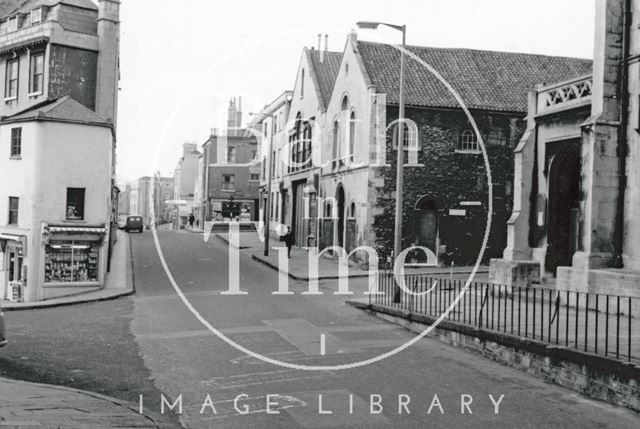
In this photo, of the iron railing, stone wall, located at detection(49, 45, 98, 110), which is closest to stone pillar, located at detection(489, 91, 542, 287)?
the iron railing

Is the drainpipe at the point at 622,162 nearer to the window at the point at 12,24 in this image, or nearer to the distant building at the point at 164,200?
the window at the point at 12,24

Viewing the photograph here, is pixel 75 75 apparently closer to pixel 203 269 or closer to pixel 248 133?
pixel 203 269

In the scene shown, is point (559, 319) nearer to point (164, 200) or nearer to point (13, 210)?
point (13, 210)

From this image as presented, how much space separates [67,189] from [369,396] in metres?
22.2

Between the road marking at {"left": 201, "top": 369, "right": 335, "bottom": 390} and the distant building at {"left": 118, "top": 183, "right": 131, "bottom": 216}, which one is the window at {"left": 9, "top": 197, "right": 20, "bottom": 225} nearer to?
the road marking at {"left": 201, "top": 369, "right": 335, "bottom": 390}

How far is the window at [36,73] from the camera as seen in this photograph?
3275 centimetres

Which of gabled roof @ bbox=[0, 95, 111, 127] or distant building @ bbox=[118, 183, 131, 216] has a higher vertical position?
gabled roof @ bbox=[0, 95, 111, 127]

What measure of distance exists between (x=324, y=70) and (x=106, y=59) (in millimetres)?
17212

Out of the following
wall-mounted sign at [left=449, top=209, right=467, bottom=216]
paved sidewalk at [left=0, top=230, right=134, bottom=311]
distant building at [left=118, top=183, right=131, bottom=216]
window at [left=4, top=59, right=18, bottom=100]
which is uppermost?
window at [left=4, top=59, right=18, bottom=100]

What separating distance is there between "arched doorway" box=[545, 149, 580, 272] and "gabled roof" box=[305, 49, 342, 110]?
77.0 ft

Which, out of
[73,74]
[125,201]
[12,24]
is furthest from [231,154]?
[125,201]

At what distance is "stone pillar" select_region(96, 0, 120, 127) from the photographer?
33.9 m

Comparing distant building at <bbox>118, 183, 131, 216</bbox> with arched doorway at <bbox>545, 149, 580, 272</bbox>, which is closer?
arched doorway at <bbox>545, 149, 580, 272</bbox>

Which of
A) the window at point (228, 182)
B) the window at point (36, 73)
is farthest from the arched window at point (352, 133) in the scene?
the window at point (228, 182)
